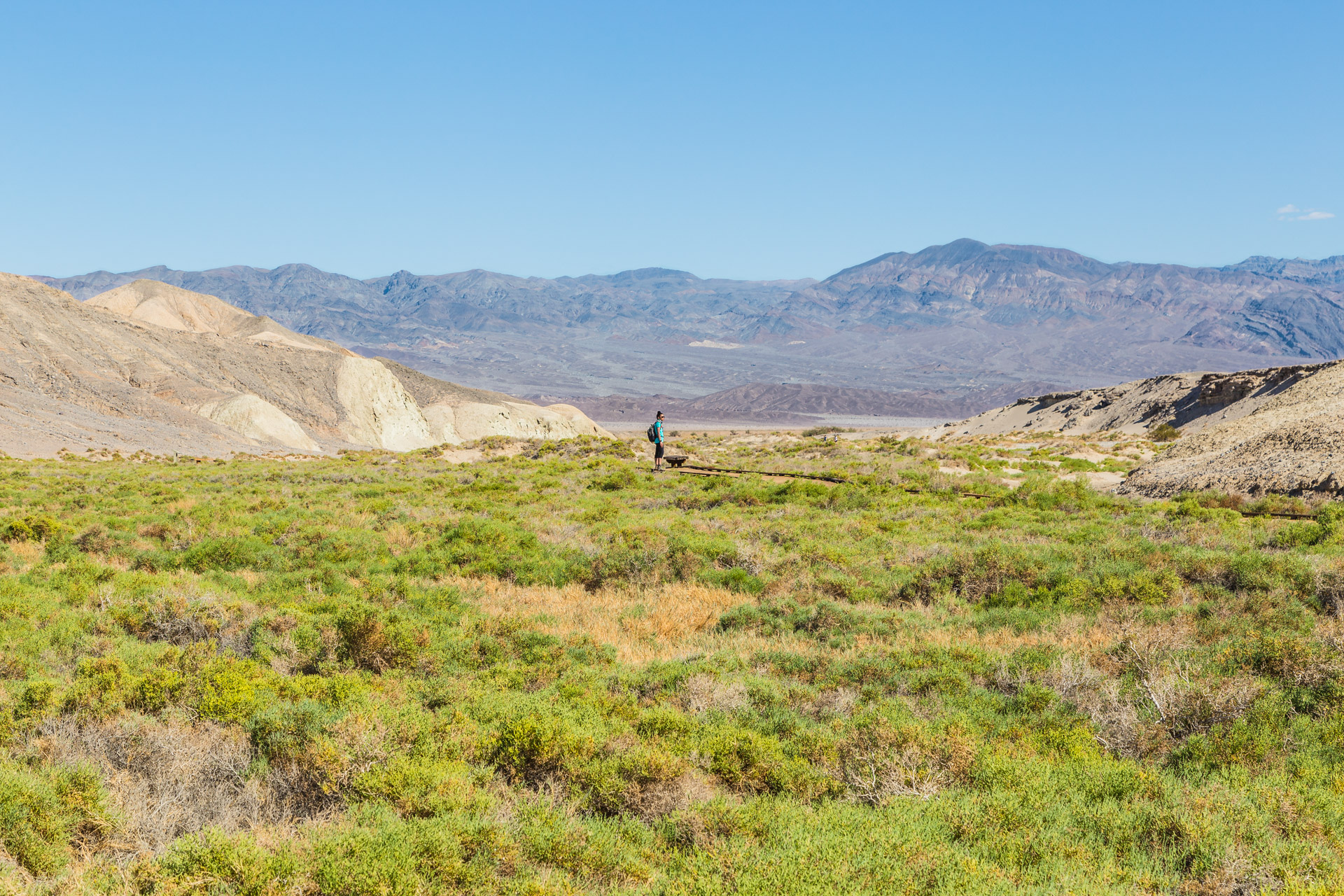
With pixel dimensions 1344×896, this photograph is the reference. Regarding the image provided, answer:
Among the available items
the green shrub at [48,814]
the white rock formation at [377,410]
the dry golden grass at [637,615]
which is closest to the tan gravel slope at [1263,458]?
the dry golden grass at [637,615]

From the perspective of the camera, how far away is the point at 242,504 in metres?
17.3

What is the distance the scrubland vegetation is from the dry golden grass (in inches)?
2.7

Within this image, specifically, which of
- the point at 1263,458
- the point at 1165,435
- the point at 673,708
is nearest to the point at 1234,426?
the point at 1263,458

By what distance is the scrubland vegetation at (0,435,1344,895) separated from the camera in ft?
15.6

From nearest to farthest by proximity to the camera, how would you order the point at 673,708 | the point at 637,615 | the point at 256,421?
the point at 673,708 → the point at 637,615 → the point at 256,421

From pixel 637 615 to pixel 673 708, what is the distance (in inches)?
141

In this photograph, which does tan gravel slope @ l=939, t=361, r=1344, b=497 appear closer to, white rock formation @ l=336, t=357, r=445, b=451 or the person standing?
the person standing

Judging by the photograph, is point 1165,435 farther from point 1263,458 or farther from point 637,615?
point 637,615

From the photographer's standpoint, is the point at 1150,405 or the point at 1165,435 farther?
the point at 1150,405

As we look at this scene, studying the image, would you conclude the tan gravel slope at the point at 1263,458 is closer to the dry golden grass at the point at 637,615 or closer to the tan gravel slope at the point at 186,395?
the dry golden grass at the point at 637,615

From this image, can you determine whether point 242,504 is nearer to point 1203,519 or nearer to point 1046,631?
point 1046,631

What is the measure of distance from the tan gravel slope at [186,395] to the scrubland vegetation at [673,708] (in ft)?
119

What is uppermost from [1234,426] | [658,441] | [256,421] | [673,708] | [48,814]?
[1234,426]

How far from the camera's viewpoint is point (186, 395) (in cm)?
5803
